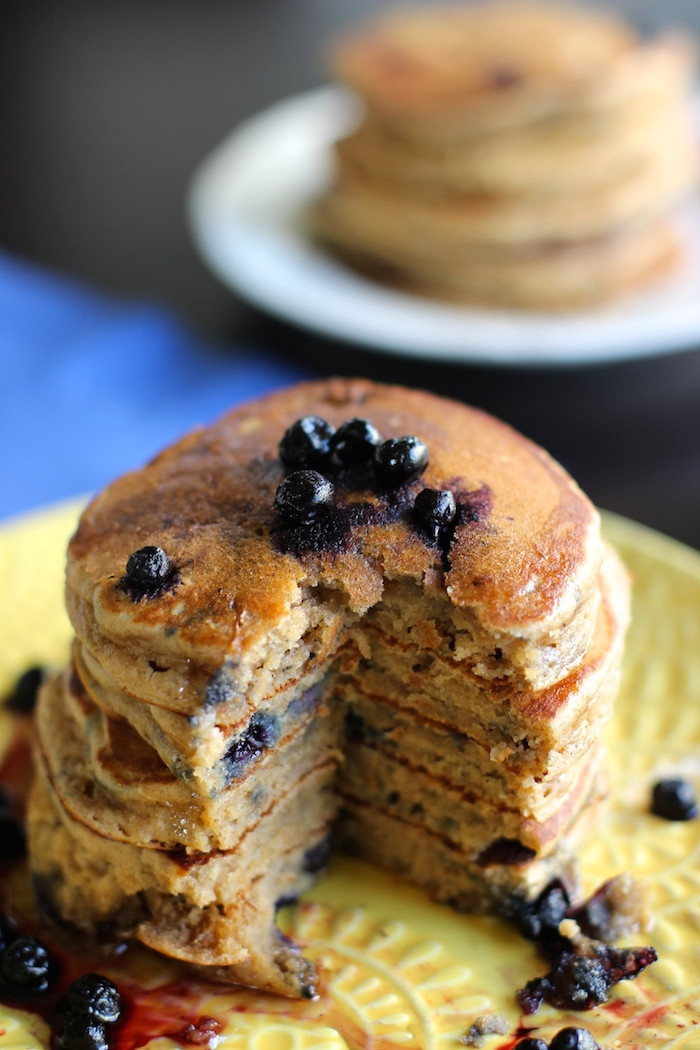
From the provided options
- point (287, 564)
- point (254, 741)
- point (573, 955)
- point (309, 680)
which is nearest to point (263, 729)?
point (254, 741)

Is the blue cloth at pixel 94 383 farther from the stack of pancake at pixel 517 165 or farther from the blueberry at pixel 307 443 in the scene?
the blueberry at pixel 307 443

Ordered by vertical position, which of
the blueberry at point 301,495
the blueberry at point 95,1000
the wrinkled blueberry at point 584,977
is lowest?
the blueberry at point 95,1000

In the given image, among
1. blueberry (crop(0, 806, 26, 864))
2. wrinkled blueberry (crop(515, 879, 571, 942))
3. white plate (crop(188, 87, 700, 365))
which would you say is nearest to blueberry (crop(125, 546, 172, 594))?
blueberry (crop(0, 806, 26, 864))

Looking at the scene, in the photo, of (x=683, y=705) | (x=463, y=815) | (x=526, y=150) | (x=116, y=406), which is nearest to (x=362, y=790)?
(x=463, y=815)

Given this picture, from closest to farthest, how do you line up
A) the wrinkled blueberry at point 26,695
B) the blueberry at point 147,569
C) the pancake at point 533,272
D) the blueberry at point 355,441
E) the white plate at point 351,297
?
the blueberry at point 147,569
the blueberry at point 355,441
the wrinkled blueberry at point 26,695
the white plate at point 351,297
the pancake at point 533,272

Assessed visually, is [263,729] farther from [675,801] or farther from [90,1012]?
[675,801]

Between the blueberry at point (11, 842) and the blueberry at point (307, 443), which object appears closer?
the blueberry at point (307, 443)

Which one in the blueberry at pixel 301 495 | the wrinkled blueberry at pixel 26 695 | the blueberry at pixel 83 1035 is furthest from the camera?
the wrinkled blueberry at pixel 26 695

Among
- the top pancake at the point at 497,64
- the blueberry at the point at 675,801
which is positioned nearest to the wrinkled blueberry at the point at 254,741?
the blueberry at the point at 675,801
